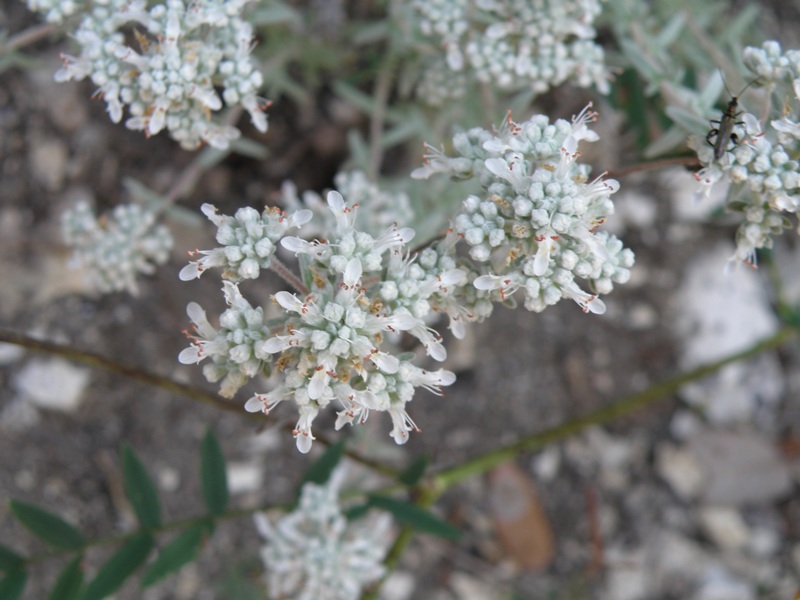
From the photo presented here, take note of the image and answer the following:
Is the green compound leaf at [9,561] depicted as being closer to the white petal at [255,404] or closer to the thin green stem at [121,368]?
the thin green stem at [121,368]

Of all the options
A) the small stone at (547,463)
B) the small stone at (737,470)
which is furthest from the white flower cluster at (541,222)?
the small stone at (737,470)

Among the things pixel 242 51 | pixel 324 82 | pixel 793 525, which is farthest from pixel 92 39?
pixel 793 525

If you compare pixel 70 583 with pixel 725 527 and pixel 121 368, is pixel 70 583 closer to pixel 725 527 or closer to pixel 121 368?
pixel 121 368

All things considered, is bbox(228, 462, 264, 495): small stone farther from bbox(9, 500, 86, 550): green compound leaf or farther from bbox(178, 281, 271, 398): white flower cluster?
bbox(178, 281, 271, 398): white flower cluster

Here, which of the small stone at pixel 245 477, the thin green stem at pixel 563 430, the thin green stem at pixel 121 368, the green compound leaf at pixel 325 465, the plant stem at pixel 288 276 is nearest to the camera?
the plant stem at pixel 288 276

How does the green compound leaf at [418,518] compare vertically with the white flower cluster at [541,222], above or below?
below

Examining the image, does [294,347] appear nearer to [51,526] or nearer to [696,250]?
[51,526]
